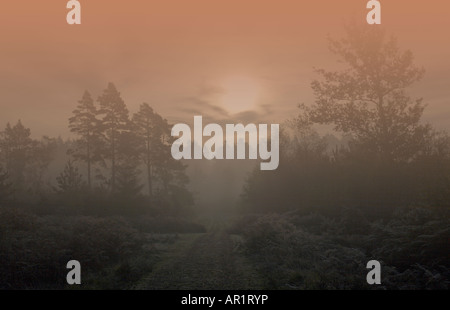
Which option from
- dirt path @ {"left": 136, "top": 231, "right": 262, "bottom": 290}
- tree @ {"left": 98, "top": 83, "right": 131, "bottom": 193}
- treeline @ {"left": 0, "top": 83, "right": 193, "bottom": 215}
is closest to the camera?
dirt path @ {"left": 136, "top": 231, "right": 262, "bottom": 290}

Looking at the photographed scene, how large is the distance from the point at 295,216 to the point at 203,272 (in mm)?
17560

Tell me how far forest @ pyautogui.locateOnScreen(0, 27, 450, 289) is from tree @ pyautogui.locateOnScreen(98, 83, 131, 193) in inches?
5.7

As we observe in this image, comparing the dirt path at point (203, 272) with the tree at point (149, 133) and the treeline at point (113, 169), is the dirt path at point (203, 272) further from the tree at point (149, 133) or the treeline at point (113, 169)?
the tree at point (149, 133)

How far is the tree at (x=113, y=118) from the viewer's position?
50062 mm

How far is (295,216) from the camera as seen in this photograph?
97.9 ft

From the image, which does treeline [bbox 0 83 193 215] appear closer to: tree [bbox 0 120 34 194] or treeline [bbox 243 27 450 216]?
tree [bbox 0 120 34 194]

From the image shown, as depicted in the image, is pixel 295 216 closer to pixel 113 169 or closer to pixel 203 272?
pixel 203 272

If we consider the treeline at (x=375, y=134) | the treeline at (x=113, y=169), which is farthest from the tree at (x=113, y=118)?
the treeline at (x=375, y=134)

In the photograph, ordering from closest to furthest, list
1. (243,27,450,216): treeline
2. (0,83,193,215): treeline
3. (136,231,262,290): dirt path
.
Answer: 1. (136,231,262,290): dirt path
2. (243,27,450,216): treeline
3. (0,83,193,215): treeline

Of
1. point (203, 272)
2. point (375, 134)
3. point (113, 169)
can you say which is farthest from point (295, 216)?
point (113, 169)

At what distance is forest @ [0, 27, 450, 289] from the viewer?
12.2 m

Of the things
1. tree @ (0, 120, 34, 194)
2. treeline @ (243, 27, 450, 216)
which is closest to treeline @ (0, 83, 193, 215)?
tree @ (0, 120, 34, 194)
